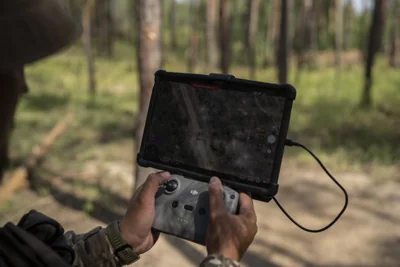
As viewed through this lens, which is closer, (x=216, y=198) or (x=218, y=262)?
(x=218, y=262)

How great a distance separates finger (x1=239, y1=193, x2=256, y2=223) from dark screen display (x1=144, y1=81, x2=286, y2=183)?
0.40 feet

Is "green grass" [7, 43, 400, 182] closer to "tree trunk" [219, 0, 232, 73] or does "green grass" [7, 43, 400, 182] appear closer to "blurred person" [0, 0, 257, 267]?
"tree trunk" [219, 0, 232, 73]

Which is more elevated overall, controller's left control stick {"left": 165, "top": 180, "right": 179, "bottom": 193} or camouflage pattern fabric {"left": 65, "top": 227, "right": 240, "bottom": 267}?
controller's left control stick {"left": 165, "top": 180, "right": 179, "bottom": 193}

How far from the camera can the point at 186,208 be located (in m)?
1.46

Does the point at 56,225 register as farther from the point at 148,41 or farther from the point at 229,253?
the point at 148,41

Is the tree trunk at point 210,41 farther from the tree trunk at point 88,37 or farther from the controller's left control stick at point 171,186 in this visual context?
the controller's left control stick at point 171,186

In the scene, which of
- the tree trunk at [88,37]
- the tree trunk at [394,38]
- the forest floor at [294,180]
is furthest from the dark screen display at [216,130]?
the tree trunk at [394,38]

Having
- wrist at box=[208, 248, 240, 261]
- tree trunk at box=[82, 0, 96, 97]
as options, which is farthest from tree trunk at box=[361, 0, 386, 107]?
wrist at box=[208, 248, 240, 261]

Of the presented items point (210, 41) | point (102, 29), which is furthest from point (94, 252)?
point (102, 29)

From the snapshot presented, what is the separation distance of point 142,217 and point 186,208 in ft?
0.53

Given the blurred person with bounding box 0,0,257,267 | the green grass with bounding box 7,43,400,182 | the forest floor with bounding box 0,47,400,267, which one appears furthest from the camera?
the green grass with bounding box 7,43,400,182

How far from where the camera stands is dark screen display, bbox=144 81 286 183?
1518 mm

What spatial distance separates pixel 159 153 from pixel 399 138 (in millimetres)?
8087

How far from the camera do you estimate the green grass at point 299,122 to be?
8.20 metres
